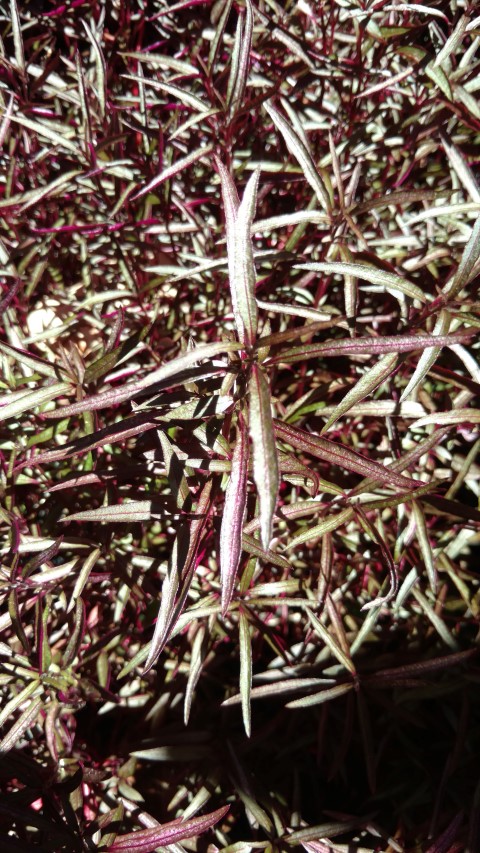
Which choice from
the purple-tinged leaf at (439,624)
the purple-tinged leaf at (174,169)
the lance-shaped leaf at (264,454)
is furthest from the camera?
the purple-tinged leaf at (439,624)

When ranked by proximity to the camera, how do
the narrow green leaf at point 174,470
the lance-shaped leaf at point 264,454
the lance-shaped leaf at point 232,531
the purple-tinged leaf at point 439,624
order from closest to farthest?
the lance-shaped leaf at point 264,454 < the lance-shaped leaf at point 232,531 < the narrow green leaf at point 174,470 < the purple-tinged leaf at point 439,624

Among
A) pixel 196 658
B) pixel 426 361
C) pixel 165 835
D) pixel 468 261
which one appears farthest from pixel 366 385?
pixel 165 835

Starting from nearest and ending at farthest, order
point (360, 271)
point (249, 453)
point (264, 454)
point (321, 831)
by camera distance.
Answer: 1. point (264, 454)
2. point (360, 271)
3. point (249, 453)
4. point (321, 831)

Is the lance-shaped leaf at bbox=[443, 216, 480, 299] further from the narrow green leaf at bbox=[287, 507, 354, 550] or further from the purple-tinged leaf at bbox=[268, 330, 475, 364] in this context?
the narrow green leaf at bbox=[287, 507, 354, 550]

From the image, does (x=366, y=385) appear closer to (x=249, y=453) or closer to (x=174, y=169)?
(x=249, y=453)

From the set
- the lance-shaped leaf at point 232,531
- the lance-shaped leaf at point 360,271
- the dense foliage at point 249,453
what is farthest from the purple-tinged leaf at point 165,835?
the lance-shaped leaf at point 360,271

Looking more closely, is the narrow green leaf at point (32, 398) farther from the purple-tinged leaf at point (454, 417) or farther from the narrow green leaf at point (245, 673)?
the purple-tinged leaf at point (454, 417)

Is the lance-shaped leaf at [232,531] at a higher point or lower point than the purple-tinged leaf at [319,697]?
higher

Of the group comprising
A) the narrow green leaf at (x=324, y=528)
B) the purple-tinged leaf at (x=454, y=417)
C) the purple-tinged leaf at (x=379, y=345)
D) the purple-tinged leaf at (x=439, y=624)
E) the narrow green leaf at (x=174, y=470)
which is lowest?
the purple-tinged leaf at (x=439, y=624)
